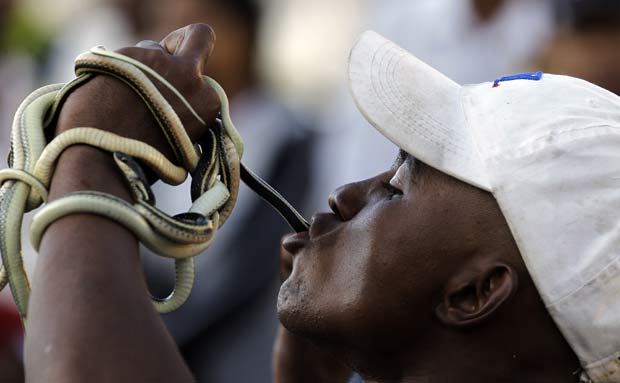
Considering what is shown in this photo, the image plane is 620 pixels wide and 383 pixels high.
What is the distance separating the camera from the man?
2287 millimetres

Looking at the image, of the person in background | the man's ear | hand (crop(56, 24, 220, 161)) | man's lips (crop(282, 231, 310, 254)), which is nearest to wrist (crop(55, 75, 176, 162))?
hand (crop(56, 24, 220, 161))

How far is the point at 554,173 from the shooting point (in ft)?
7.63

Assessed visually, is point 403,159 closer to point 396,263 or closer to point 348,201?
point 348,201

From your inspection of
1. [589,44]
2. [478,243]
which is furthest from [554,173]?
[589,44]

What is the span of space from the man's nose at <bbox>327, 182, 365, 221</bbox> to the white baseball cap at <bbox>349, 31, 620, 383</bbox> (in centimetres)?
19

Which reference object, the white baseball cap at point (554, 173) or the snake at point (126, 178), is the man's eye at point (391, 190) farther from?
the snake at point (126, 178)

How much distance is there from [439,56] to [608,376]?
2848 mm

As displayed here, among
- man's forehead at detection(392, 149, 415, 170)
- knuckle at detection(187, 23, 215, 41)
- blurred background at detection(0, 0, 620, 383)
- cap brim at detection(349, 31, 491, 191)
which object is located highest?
knuckle at detection(187, 23, 215, 41)

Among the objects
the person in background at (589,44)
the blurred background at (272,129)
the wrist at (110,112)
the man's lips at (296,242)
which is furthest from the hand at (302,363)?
the person in background at (589,44)

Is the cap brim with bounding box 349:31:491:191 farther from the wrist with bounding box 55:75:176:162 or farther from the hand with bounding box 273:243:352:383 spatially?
the hand with bounding box 273:243:352:383

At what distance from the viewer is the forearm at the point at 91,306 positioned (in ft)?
6.65

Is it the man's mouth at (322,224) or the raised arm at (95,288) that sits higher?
the raised arm at (95,288)

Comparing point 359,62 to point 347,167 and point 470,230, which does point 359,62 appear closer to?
point 470,230

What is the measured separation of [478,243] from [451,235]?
6cm
